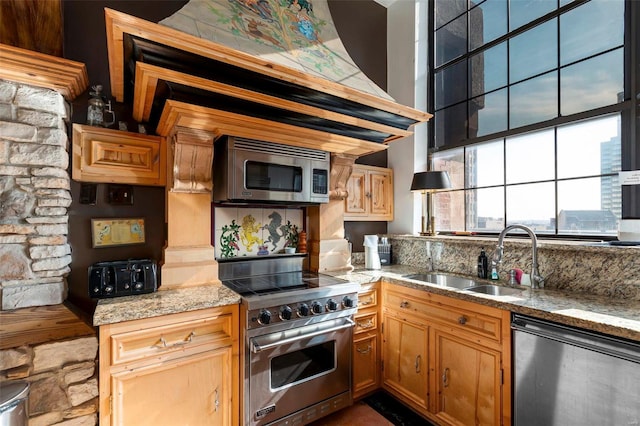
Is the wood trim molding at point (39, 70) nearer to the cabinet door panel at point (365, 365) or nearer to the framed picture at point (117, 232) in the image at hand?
the framed picture at point (117, 232)

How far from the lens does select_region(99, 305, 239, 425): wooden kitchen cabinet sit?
4.76ft

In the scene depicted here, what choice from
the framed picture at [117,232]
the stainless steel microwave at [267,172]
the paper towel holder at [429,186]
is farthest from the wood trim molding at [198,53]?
the paper towel holder at [429,186]

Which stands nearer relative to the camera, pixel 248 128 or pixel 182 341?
pixel 182 341

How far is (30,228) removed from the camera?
5.07 ft

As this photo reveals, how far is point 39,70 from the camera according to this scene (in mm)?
1544

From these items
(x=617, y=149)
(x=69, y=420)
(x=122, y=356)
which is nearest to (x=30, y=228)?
(x=122, y=356)

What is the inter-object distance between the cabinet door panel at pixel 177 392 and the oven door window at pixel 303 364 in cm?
28

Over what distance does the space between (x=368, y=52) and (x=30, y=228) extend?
3166 mm

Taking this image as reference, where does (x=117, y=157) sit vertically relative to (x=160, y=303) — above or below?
above

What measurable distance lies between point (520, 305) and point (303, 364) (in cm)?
129

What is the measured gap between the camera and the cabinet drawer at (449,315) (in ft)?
5.58

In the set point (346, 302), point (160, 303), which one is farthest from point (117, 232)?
point (346, 302)

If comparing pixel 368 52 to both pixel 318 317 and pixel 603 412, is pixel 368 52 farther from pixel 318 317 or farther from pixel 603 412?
pixel 603 412

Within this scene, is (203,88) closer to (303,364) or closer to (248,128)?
(248,128)
